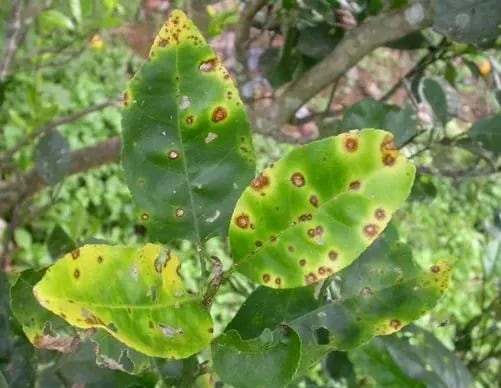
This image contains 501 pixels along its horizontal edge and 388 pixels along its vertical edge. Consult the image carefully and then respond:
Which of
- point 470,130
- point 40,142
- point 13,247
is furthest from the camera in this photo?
point 13,247

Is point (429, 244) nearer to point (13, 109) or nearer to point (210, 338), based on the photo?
point (13, 109)

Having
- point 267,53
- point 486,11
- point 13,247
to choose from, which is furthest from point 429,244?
point 486,11

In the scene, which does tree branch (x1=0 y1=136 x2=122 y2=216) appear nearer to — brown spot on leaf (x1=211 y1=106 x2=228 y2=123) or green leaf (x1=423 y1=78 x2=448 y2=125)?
green leaf (x1=423 y1=78 x2=448 y2=125)

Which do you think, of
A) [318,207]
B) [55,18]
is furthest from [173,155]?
[55,18]

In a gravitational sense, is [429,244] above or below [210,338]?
below

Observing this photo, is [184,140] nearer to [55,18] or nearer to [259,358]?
[259,358]

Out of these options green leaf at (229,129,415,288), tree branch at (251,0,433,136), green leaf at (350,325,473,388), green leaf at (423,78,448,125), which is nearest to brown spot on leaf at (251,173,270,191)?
green leaf at (229,129,415,288)

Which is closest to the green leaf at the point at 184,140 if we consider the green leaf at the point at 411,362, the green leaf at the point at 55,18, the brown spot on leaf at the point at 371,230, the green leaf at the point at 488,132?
the brown spot on leaf at the point at 371,230
